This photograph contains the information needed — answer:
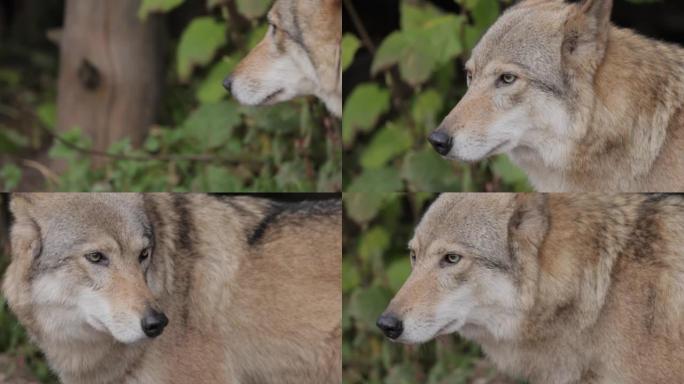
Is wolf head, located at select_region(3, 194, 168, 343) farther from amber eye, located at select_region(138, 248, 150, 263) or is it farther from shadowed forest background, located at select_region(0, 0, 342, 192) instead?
shadowed forest background, located at select_region(0, 0, 342, 192)

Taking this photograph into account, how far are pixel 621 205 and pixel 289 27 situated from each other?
1.14 meters

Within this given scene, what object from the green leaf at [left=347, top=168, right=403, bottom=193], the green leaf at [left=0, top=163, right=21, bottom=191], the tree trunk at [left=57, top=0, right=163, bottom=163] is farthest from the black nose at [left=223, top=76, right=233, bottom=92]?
the green leaf at [left=0, top=163, right=21, bottom=191]

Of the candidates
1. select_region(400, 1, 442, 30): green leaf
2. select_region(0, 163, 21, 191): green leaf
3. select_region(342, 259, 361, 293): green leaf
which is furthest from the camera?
select_region(0, 163, 21, 191): green leaf

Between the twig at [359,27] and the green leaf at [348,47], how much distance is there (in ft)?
0.08

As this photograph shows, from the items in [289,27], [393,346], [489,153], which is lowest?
[393,346]

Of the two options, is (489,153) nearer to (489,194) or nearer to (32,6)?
(489,194)

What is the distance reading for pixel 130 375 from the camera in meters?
3.17

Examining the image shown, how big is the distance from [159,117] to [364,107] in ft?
6.65

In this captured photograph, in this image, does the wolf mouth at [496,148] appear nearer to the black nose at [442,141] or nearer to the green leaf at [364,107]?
the black nose at [442,141]

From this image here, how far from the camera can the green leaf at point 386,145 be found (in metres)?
3.35

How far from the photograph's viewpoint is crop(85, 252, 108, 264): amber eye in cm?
290

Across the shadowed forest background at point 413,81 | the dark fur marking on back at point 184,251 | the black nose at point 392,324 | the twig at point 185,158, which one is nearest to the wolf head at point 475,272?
the black nose at point 392,324

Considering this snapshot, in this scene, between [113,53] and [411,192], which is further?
[113,53]

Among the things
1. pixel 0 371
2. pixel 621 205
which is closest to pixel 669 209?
pixel 621 205
